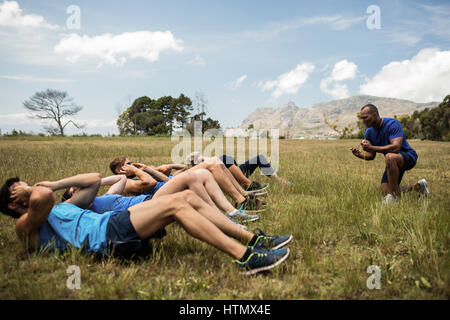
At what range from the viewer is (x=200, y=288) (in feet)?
8.72

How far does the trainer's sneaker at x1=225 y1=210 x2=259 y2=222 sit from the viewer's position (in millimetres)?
4188

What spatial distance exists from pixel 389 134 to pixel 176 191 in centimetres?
433

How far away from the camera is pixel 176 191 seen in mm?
3818

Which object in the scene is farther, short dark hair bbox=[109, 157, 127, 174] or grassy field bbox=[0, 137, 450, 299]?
short dark hair bbox=[109, 157, 127, 174]

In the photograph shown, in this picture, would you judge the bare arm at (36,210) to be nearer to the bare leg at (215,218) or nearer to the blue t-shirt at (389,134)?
the bare leg at (215,218)

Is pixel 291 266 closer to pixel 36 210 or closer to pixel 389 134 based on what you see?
pixel 36 210

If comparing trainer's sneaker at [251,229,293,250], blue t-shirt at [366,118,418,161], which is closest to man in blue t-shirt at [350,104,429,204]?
blue t-shirt at [366,118,418,161]

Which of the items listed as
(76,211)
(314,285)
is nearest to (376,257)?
(314,285)

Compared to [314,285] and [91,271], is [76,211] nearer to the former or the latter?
[91,271]

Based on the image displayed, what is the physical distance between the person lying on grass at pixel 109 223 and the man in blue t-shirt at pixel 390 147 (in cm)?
346

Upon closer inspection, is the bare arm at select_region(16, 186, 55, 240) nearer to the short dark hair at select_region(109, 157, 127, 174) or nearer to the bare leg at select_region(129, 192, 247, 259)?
the bare leg at select_region(129, 192, 247, 259)

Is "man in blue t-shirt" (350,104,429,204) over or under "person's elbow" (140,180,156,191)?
over

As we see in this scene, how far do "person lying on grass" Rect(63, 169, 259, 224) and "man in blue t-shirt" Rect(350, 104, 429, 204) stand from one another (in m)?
2.84

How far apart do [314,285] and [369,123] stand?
4.01m
